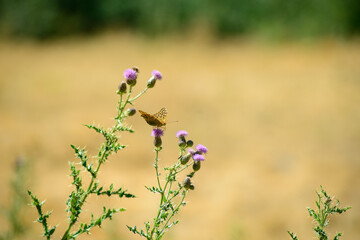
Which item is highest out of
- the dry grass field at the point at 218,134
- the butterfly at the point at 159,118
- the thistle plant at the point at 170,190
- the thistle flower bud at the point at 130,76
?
the dry grass field at the point at 218,134

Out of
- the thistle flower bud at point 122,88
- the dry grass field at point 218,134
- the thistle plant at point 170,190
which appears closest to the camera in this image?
the thistle plant at point 170,190

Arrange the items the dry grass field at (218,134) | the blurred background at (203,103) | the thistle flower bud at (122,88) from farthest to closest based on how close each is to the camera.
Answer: the blurred background at (203,103)
the dry grass field at (218,134)
the thistle flower bud at (122,88)

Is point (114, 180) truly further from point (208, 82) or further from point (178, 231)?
point (208, 82)

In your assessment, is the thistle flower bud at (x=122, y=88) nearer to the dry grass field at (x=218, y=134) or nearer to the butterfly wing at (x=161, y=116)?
the butterfly wing at (x=161, y=116)

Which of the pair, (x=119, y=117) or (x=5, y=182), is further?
(x=5, y=182)

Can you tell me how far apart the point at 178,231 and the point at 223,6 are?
18.0 m

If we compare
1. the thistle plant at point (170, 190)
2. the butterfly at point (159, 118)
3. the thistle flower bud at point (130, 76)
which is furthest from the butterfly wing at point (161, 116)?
the thistle flower bud at point (130, 76)

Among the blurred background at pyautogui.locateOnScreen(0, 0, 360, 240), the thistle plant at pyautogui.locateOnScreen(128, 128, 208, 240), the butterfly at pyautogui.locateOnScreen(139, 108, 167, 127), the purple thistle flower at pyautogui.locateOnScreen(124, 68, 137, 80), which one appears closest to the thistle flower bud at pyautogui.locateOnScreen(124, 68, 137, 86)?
the purple thistle flower at pyautogui.locateOnScreen(124, 68, 137, 80)

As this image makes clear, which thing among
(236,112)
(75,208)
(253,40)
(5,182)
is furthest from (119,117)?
(253,40)

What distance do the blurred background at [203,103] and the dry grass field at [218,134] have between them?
0.03 meters

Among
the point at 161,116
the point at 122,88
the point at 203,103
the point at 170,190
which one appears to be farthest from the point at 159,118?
the point at 203,103

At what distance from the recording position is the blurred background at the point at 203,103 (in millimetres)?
5770

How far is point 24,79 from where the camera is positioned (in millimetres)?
12055

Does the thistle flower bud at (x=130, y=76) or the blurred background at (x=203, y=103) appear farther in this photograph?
the blurred background at (x=203, y=103)
